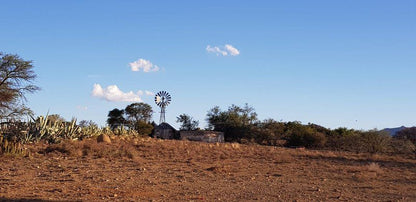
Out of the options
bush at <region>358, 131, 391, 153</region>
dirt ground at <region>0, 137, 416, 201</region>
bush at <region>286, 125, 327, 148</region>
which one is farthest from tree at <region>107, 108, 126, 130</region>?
dirt ground at <region>0, 137, 416, 201</region>

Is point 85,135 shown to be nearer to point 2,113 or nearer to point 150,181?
point 2,113

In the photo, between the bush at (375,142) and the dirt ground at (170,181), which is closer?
the dirt ground at (170,181)

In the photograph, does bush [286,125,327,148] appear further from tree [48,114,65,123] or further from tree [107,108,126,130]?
tree [107,108,126,130]

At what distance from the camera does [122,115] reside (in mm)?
58812

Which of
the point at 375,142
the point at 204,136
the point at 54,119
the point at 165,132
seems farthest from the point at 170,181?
the point at 165,132

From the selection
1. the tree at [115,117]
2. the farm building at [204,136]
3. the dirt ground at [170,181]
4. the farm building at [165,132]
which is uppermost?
the tree at [115,117]

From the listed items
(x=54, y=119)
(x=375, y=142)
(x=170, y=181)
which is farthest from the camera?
(x=375, y=142)

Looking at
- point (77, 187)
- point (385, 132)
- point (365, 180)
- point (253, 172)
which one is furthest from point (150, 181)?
Result: point (385, 132)

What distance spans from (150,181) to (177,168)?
3.39 m

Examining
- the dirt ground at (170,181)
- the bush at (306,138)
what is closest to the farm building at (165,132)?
the bush at (306,138)

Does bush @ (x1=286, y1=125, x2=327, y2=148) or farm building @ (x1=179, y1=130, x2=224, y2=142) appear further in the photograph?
farm building @ (x1=179, y1=130, x2=224, y2=142)

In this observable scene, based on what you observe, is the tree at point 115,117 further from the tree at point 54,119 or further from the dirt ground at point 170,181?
the dirt ground at point 170,181

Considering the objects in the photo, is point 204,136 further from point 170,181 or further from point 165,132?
point 170,181

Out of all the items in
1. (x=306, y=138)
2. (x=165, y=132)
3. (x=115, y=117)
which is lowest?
(x=306, y=138)
